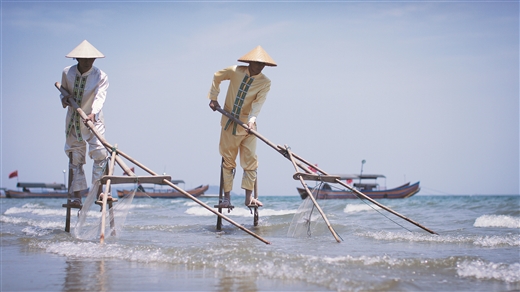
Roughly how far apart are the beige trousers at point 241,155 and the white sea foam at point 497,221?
4.41 m

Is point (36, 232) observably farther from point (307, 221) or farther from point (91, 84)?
point (307, 221)

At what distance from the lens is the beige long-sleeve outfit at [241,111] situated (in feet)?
21.1

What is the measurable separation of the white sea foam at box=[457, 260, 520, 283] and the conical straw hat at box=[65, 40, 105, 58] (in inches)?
170

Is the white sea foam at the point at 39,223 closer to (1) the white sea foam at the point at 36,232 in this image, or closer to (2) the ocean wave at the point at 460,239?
(1) the white sea foam at the point at 36,232

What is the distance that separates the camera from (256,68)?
6.32 meters

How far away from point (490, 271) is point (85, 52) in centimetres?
461

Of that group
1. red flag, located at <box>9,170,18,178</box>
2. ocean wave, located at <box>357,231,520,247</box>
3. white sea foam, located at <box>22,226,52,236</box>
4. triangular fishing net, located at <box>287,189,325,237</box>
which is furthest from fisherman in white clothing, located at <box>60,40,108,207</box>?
red flag, located at <box>9,170,18,178</box>

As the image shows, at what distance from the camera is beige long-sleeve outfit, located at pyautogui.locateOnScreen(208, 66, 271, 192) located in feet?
21.1

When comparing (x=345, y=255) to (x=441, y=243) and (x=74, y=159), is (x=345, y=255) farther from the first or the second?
(x=74, y=159)

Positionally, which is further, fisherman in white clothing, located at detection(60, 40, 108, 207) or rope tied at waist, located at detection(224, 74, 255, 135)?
rope tied at waist, located at detection(224, 74, 255, 135)

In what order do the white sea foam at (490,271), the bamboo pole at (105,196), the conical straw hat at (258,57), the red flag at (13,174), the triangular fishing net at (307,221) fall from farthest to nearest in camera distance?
the red flag at (13,174), the triangular fishing net at (307,221), the conical straw hat at (258,57), the bamboo pole at (105,196), the white sea foam at (490,271)

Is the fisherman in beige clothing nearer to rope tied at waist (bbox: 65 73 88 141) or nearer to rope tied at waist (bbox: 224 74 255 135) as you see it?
rope tied at waist (bbox: 224 74 255 135)

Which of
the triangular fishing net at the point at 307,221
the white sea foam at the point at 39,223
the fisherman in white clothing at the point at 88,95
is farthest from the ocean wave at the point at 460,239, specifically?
the white sea foam at the point at 39,223

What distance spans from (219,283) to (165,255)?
45.3 inches
